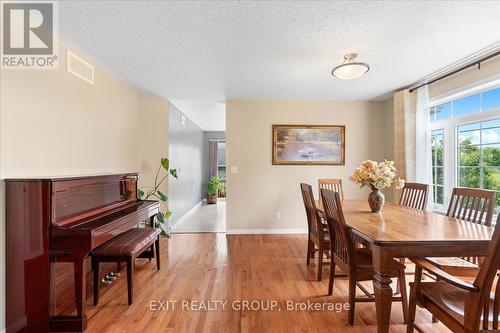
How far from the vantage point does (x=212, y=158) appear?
8.38m

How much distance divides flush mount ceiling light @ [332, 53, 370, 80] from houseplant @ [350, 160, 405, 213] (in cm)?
96

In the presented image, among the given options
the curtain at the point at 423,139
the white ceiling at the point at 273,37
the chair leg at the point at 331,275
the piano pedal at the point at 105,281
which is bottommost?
the piano pedal at the point at 105,281

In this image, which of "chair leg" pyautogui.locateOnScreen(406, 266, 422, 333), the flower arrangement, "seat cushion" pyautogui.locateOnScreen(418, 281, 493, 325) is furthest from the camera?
the flower arrangement

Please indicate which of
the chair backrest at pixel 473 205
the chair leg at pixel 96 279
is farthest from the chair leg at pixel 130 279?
the chair backrest at pixel 473 205

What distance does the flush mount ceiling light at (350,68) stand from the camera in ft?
7.81

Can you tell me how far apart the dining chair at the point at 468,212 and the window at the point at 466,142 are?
78 centimetres

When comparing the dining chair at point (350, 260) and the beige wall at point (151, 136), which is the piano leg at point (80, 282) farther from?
the beige wall at point (151, 136)

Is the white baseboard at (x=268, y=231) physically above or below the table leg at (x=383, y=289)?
below

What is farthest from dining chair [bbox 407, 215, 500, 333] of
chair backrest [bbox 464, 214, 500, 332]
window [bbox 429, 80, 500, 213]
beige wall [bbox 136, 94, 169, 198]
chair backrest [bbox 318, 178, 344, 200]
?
beige wall [bbox 136, 94, 169, 198]

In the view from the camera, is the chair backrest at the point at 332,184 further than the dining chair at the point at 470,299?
Yes

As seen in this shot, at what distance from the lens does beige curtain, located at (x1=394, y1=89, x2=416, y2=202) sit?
344 cm

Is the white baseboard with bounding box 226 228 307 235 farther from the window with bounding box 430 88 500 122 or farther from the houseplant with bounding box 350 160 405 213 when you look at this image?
the window with bounding box 430 88 500 122

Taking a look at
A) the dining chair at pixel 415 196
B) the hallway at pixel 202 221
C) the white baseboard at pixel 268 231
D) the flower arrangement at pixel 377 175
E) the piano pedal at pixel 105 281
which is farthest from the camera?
the hallway at pixel 202 221

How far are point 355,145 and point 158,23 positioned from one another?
144 inches
